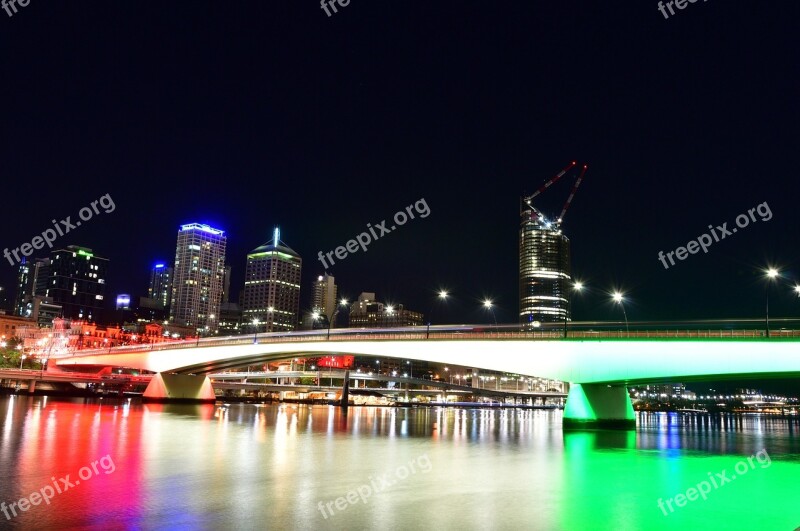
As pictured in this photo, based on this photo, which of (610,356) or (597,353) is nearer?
(610,356)

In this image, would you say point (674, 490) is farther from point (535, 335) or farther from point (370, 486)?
point (535, 335)

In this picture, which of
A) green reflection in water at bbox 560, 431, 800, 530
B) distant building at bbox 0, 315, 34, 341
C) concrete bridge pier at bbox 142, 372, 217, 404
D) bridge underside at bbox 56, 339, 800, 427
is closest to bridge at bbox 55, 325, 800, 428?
bridge underside at bbox 56, 339, 800, 427

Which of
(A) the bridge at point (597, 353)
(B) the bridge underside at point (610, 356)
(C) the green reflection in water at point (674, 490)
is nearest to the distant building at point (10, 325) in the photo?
(A) the bridge at point (597, 353)

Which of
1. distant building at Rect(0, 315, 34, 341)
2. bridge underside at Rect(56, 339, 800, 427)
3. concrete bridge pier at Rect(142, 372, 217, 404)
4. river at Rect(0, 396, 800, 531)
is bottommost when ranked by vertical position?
river at Rect(0, 396, 800, 531)

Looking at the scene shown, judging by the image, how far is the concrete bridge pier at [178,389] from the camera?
300ft

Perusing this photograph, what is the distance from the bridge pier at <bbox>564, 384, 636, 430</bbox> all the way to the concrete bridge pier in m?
62.5

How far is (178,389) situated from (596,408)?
6559 centimetres

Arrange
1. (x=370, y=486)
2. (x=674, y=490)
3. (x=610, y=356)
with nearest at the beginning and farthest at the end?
(x=370, y=486) → (x=674, y=490) → (x=610, y=356)

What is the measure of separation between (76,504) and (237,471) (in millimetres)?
8206

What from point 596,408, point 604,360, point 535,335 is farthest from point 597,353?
point 596,408

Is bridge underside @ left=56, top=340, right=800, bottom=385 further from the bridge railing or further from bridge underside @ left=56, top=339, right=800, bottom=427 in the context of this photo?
the bridge railing

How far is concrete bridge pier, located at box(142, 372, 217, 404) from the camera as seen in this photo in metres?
91.4

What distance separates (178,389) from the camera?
94812 millimetres

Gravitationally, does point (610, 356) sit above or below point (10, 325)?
below
